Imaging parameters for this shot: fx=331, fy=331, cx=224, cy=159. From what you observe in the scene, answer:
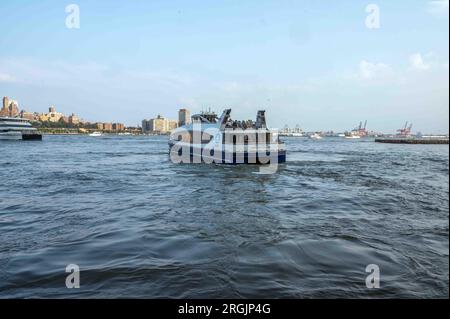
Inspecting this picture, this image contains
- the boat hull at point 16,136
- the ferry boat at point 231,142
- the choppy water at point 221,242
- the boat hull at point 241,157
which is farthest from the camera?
the boat hull at point 16,136

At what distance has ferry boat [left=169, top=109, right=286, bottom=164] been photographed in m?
32.5

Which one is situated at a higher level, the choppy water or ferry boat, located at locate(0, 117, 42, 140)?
ferry boat, located at locate(0, 117, 42, 140)

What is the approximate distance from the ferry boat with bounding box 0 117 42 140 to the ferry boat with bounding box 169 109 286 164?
78.6m

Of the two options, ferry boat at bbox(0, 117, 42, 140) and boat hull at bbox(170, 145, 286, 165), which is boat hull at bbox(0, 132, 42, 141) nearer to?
ferry boat at bbox(0, 117, 42, 140)

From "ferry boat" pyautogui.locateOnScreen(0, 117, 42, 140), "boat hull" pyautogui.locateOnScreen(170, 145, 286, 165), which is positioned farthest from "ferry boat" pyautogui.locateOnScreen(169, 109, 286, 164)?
"ferry boat" pyautogui.locateOnScreen(0, 117, 42, 140)

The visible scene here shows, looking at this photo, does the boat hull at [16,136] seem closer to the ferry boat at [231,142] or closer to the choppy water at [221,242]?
the ferry boat at [231,142]

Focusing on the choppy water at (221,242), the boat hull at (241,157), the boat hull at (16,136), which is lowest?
the choppy water at (221,242)

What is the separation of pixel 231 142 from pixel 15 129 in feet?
295

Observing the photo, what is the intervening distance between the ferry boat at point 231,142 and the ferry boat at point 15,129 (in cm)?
7863

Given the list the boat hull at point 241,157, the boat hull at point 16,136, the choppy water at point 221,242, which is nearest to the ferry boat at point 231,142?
the boat hull at point 241,157

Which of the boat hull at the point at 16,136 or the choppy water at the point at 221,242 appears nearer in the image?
the choppy water at the point at 221,242

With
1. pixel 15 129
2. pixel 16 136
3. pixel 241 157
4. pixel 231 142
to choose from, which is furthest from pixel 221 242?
pixel 15 129

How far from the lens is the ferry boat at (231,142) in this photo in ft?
107
